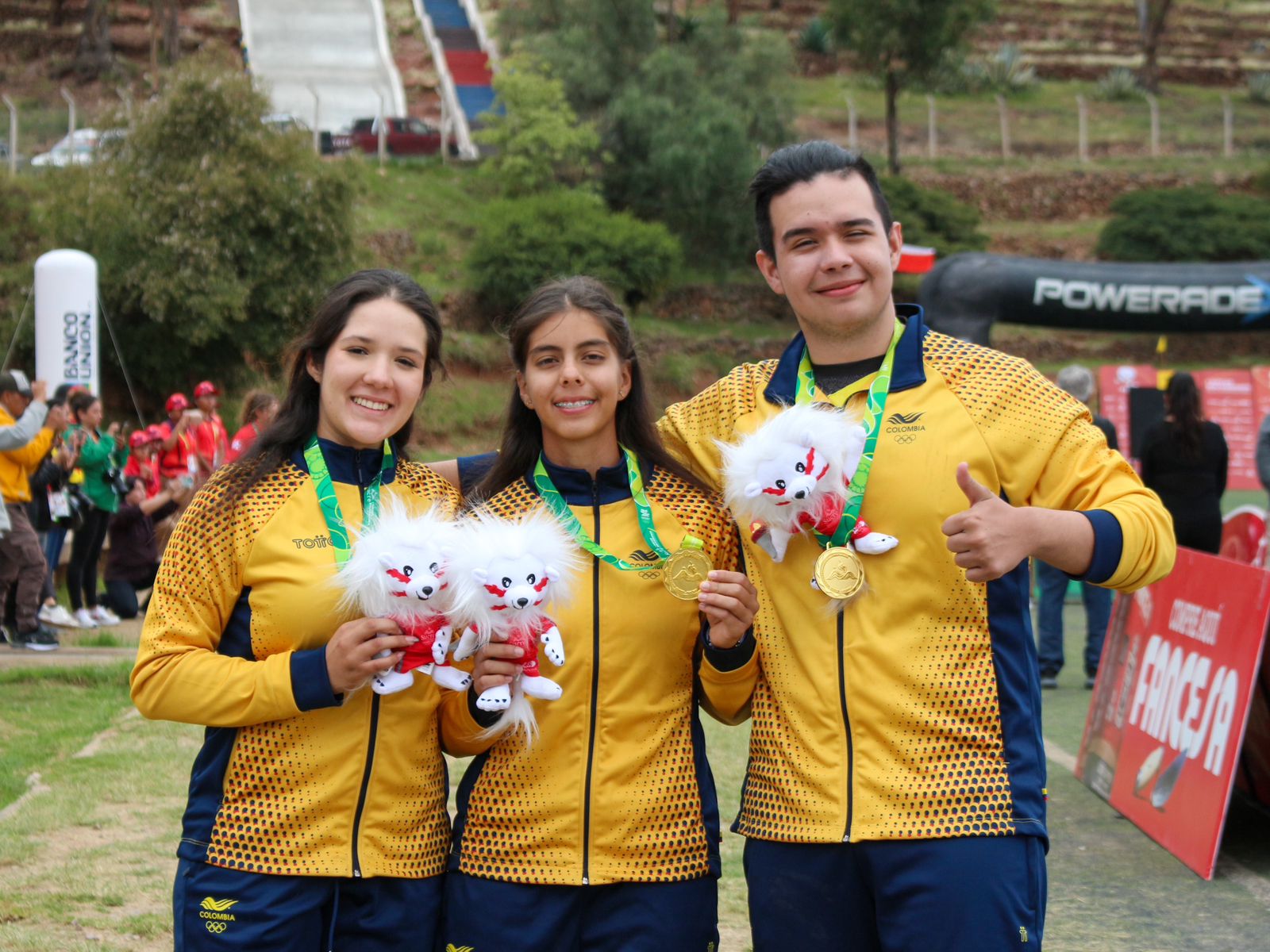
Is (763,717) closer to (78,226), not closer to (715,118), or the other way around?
(78,226)

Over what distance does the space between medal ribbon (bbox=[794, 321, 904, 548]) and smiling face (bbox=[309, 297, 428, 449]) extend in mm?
917

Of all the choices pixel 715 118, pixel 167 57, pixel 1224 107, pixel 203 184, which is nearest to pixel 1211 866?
pixel 203 184

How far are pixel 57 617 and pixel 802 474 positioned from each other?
10.8 m

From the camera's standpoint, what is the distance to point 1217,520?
1042 cm

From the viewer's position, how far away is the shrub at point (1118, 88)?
51.9 metres

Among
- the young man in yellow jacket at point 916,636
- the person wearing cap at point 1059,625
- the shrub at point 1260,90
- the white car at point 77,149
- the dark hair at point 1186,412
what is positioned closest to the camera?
the young man in yellow jacket at point 916,636

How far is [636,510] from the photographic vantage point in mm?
3348

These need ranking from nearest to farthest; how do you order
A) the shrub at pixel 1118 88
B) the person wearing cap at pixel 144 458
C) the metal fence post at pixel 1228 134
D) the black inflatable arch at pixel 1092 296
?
1. the person wearing cap at pixel 144 458
2. the black inflatable arch at pixel 1092 296
3. the metal fence post at pixel 1228 134
4. the shrub at pixel 1118 88

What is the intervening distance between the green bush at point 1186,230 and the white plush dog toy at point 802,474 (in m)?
34.0

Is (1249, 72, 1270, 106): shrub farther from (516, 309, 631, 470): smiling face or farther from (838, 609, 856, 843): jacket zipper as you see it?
(838, 609, 856, 843): jacket zipper

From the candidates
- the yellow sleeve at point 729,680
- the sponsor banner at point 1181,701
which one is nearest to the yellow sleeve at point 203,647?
the yellow sleeve at point 729,680

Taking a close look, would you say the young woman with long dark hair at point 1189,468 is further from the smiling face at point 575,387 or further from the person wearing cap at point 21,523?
the person wearing cap at point 21,523

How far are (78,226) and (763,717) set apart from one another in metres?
25.0

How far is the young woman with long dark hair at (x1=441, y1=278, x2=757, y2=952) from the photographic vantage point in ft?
10.3
